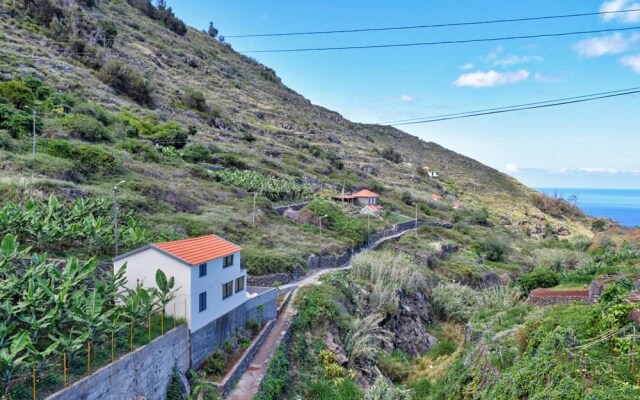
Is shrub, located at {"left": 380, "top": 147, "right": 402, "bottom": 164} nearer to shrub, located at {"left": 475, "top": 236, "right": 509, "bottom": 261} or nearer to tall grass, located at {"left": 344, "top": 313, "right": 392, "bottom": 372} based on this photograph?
shrub, located at {"left": 475, "top": 236, "right": 509, "bottom": 261}

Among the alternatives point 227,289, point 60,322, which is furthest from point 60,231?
point 60,322

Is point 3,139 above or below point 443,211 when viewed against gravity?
above

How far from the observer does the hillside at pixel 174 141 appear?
3225cm

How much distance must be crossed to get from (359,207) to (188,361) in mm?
43808

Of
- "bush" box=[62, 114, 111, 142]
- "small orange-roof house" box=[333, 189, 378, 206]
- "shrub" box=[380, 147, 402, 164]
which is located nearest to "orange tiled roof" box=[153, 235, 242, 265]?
"bush" box=[62, 114, 111, 142]

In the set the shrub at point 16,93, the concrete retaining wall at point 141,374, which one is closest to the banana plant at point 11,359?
the concrete retaining wall at point 141,374

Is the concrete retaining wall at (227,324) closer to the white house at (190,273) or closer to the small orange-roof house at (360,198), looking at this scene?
the white house at (190,273)

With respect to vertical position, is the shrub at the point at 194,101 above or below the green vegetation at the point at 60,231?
above

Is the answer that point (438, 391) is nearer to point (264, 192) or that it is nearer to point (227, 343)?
point (227, 343)

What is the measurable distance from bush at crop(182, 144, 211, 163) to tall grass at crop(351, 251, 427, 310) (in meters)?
25.3

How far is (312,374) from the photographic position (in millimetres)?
19547

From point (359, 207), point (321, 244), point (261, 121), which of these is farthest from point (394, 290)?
point (261, 121)

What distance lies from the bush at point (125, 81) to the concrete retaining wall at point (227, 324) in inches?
2076

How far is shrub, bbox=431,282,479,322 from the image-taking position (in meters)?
31.7
